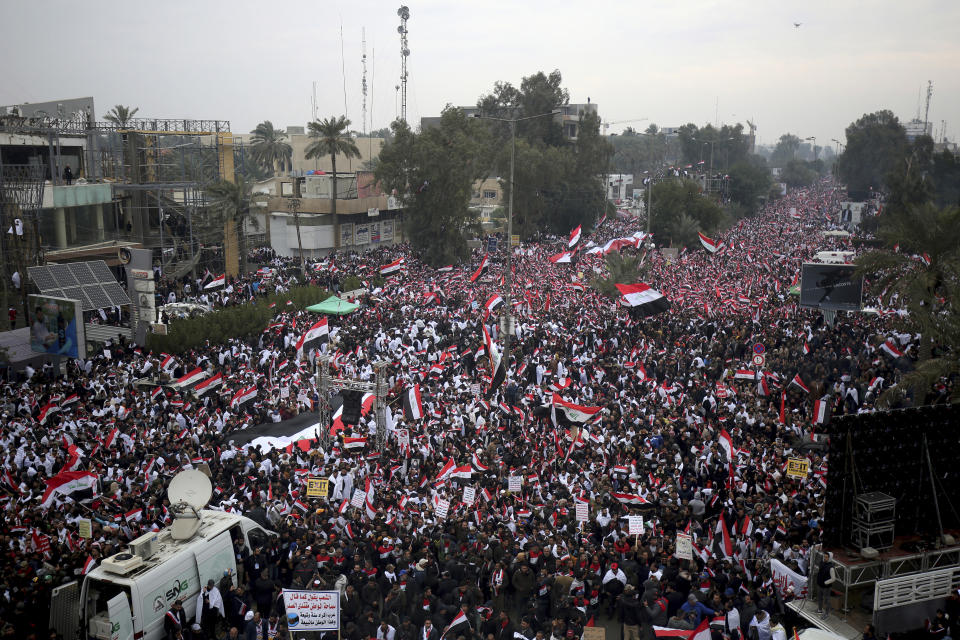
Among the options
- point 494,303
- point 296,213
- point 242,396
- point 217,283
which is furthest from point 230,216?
point 242,396

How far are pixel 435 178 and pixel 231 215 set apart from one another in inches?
431

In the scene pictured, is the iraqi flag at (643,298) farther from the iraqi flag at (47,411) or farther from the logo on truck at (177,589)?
the logo on truck at (177,589)

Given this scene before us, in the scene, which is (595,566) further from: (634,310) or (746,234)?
(746,234)

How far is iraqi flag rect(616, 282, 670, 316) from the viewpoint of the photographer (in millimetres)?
24594

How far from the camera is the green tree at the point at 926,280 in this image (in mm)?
16422

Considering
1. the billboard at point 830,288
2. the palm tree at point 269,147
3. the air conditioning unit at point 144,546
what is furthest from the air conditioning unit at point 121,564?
the palm tree at point 269,147

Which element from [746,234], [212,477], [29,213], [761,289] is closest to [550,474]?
[212,477]

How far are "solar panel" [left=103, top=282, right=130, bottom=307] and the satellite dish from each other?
625 inches

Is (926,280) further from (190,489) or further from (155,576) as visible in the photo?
(155,576)

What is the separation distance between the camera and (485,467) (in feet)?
47.5

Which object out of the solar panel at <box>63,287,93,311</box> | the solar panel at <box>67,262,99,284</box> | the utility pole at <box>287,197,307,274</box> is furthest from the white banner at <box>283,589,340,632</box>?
the utility pole at <box>287,197,307,274</box>

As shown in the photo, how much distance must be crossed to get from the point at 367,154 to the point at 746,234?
33.8 m

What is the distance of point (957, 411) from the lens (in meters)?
11.2

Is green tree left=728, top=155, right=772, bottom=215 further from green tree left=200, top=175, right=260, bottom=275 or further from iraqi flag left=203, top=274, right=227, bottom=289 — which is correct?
iraqi flag left=203, top=274, right=227, bottom=289
